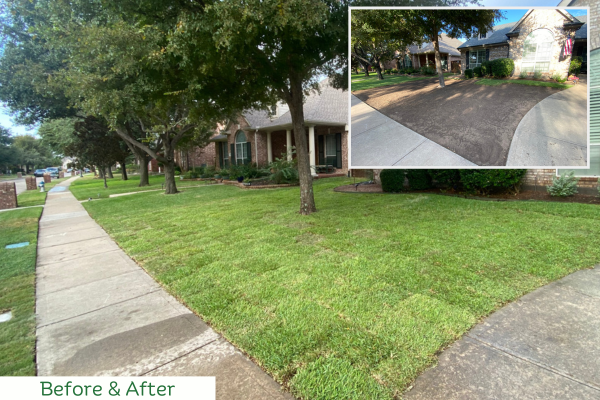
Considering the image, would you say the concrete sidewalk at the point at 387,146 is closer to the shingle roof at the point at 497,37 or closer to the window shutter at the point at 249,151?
the shingle roof at the point at 497,37

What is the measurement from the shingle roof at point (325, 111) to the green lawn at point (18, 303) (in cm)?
1277

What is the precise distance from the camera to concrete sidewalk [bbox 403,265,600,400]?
2.30 meters

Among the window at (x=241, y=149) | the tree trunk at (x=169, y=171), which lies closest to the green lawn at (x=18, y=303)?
the tree trunk at (x=169, y=171)

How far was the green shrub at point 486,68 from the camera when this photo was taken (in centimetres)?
511

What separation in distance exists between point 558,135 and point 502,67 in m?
1.24

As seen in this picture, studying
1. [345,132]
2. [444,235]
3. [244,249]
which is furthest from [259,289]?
[345,132]

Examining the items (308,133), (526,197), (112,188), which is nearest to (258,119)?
(308,133)

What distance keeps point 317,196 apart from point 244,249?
5.63 m

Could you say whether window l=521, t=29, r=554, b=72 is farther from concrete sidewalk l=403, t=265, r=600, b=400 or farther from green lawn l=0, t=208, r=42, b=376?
green lawn l=0, t=208, r=42, b=376

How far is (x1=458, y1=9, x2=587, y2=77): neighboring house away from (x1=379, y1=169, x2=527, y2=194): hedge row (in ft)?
12.1

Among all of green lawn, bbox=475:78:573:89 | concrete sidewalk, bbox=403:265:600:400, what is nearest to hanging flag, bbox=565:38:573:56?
green lawn, bbox=475:78:573:89

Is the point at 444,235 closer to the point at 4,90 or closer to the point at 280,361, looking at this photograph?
the point at 280,361

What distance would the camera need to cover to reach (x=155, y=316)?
3637 mm

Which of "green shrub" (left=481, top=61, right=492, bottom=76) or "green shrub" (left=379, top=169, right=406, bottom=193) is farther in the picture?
"green shrub" (left=379, top=169, right=406, bottom=193)
